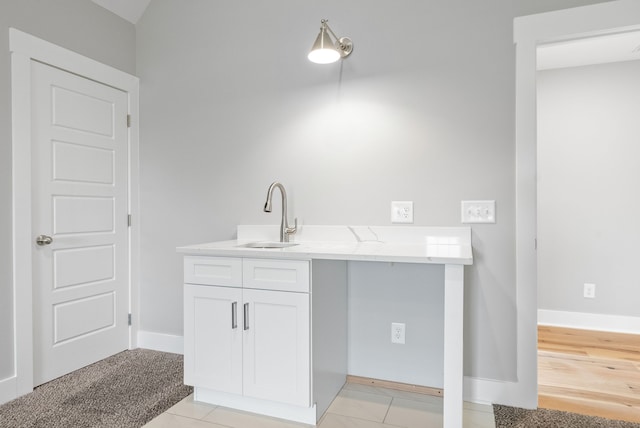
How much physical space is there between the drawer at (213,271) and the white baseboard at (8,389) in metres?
1.10

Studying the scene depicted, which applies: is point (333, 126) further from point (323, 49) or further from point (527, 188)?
point (527, 188)

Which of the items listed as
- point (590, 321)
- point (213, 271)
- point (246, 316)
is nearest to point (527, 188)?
point (246, 316)

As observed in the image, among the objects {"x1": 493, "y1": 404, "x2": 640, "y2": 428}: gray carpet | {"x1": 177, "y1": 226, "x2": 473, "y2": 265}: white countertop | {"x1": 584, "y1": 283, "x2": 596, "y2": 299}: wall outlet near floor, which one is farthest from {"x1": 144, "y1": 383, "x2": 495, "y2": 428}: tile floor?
{"x1": 584, "y1": 283, "x2": 596, "y2": 299}: wall outlet near floor

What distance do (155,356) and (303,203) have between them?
4.93ft

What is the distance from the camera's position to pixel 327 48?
206 cm

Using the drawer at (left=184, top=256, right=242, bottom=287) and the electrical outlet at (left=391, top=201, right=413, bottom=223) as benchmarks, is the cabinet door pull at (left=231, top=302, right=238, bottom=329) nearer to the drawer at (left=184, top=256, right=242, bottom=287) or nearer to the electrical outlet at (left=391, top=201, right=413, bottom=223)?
the drawer at (left=184, top=256, right=242, bottom=287)

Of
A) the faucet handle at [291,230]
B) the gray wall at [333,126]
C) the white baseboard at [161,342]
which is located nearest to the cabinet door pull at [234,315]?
the faucet handle at [291,230]

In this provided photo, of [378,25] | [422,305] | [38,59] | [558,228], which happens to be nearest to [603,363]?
[558,228]

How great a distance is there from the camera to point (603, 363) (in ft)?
8.77

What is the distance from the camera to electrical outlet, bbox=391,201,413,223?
220 cm

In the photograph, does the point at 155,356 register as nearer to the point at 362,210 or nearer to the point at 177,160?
the point at 177,160

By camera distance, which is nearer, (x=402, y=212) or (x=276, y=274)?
(x=276, y=274)

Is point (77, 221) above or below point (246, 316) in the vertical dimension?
above

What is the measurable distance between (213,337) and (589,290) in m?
3.19
